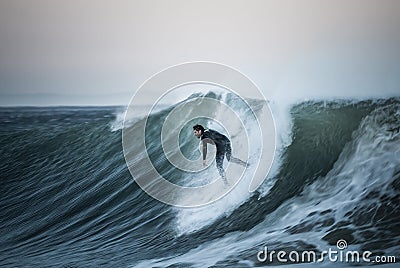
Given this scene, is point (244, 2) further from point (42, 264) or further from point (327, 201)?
point (42, 264)

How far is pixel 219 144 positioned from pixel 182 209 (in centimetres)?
42

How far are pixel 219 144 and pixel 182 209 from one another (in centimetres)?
42

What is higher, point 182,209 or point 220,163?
point 220,163

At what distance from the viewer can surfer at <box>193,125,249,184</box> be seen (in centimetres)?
378

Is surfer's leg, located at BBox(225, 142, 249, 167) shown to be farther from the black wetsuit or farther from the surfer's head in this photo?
the surfer's head

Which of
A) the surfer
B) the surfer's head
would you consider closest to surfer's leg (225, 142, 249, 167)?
the surfer

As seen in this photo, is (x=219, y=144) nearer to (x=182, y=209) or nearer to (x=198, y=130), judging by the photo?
(x=198, y=130)

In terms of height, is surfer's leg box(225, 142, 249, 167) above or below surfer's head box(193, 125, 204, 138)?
below

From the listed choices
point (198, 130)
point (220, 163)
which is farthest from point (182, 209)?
point (198, 130)

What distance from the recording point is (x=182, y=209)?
3.79 meters

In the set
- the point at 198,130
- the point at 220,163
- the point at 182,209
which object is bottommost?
the point at 182,209

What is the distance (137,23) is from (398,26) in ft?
5.07

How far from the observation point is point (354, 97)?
3980 millimetres

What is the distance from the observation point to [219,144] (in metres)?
3.80
